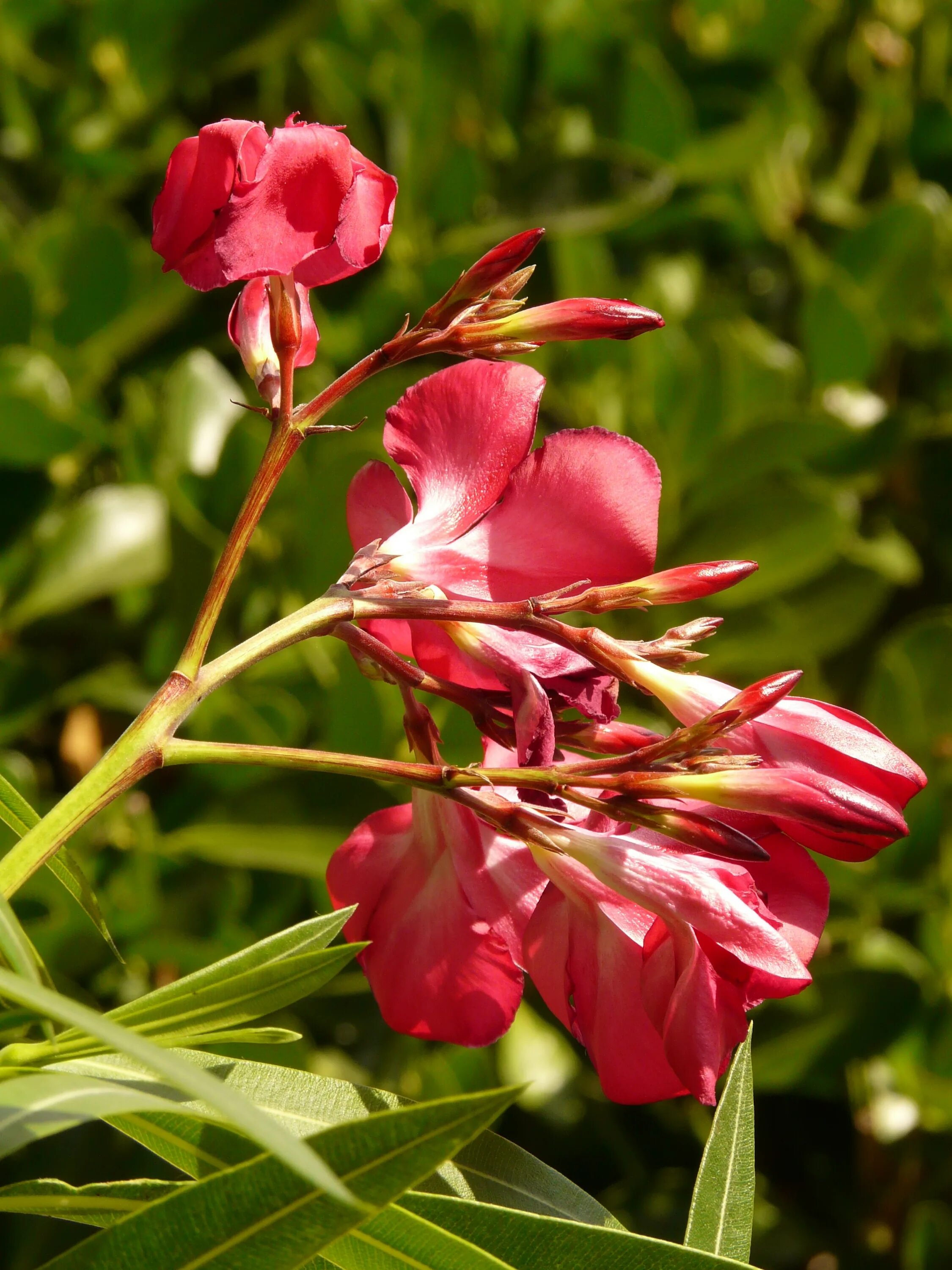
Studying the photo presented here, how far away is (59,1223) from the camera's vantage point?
1102 millimetres

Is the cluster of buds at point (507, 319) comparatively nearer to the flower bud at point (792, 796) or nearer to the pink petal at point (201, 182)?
the pink petal at point (201, 182)

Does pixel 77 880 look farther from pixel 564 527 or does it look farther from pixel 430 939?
pixel 564 527

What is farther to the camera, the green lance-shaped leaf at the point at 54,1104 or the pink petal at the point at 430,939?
the pink petal at the point at 430,939

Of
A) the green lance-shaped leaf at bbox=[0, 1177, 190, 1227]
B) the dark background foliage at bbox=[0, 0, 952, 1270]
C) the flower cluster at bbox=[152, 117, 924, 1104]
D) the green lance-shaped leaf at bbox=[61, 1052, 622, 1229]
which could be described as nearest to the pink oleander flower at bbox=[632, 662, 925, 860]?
the flower cluster at bbox=[152, 117, 924, 1104]

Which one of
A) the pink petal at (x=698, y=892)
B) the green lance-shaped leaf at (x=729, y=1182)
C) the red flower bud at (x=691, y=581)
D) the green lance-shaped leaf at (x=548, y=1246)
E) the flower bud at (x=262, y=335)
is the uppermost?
the flower bud at (x=262, y=335)

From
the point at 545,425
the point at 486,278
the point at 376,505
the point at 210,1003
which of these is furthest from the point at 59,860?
the point at 545,425

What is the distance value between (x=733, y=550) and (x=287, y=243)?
2.71 ft

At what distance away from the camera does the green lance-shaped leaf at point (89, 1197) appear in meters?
0.57

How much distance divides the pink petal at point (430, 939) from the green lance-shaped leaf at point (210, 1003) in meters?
0.10

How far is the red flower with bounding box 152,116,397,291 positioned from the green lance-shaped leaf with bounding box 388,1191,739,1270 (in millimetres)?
417

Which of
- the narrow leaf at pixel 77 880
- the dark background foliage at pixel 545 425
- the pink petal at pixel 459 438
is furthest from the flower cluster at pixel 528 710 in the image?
the dark background foliage at pixel 545 425

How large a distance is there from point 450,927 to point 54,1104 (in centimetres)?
24

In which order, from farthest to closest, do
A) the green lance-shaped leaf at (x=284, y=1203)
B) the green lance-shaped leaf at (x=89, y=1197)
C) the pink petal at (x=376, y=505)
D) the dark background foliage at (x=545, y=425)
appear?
1. the dark background foliage at (x=545, y=425)
2. the pink petal at (x=376, y=505)
3. the green lance-shaped leaf at (x=89, y=1197)
4. the green lance-shaped leaf at (x=284, y=1203)

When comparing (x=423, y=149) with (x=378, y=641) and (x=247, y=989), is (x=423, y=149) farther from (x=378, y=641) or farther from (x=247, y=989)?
(x=247, y=989)
